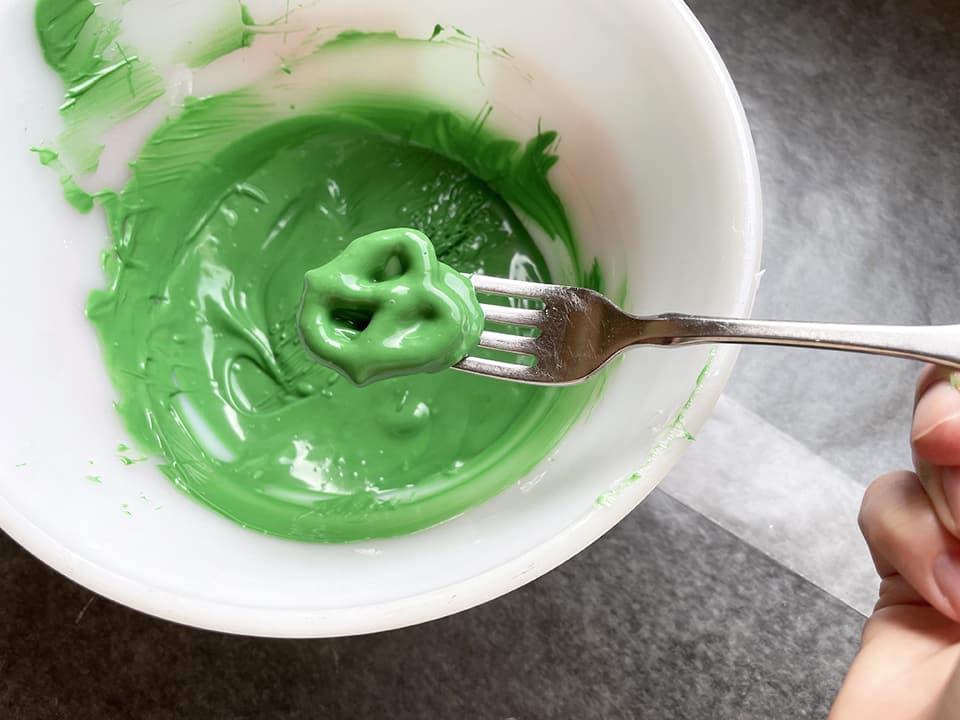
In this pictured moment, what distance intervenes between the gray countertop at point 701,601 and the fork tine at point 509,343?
346 millimetres

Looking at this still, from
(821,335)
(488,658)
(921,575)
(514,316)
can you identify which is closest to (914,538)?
(921,575)

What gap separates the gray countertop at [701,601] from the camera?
1.05 m

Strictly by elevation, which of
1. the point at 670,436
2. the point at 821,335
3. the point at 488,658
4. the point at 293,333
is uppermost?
the point at 821,335

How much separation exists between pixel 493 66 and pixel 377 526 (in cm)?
60

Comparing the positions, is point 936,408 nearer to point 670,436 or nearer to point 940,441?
point 940,441

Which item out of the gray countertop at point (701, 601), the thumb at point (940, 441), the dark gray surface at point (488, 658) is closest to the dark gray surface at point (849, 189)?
the gray countertop at point (701, 601)

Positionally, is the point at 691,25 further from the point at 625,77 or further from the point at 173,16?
the point at 173,16

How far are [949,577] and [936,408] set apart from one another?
0.16 m

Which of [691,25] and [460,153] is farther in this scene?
[460,153]

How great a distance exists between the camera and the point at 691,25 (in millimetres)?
843

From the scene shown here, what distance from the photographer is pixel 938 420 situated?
0.71 m

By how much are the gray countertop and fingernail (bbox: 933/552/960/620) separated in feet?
1.16

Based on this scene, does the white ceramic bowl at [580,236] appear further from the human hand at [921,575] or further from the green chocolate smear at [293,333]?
the human hand at [921,575]

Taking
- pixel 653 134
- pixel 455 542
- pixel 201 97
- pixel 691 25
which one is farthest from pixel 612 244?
pixel 201 97
